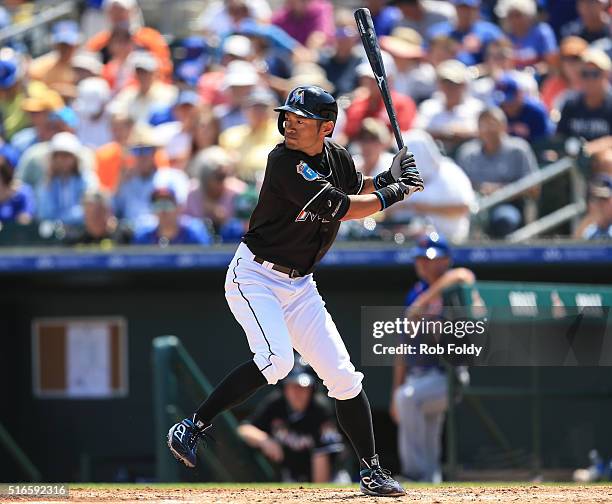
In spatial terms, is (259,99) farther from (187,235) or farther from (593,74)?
(593,74)

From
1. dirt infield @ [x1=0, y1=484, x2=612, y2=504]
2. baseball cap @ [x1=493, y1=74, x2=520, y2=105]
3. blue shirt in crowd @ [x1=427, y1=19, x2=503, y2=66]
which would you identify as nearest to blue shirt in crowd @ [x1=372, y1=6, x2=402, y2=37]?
blue shirt in crowd @ [x1=427, y1=19, x2=503, y2=66]

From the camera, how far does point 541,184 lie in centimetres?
861

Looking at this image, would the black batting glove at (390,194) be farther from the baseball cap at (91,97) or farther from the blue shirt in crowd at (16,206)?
the baseball cap at (91,97)

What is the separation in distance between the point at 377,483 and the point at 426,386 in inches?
99.9

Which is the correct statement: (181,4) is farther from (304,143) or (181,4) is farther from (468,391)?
(304,143)

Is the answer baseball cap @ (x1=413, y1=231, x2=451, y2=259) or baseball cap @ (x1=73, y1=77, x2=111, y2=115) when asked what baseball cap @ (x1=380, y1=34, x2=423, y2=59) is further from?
baseball cap @ (x1=413, y1=231, x2=451, y2=259)

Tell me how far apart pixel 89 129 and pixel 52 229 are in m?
1.90

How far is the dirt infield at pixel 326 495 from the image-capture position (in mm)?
5355

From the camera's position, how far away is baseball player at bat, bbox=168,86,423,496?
202 inches

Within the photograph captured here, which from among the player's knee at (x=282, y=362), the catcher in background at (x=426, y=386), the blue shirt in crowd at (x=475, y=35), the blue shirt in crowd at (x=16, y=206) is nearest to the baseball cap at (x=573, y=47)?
the blue shirt in crowd at (x=475, y=35)

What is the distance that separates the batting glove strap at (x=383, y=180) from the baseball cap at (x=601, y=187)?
297 centimetres

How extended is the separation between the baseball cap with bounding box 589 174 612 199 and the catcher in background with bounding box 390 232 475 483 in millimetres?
945

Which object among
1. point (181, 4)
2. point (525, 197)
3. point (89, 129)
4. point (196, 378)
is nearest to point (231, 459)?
point (196, 378)

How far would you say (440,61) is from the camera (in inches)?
403
